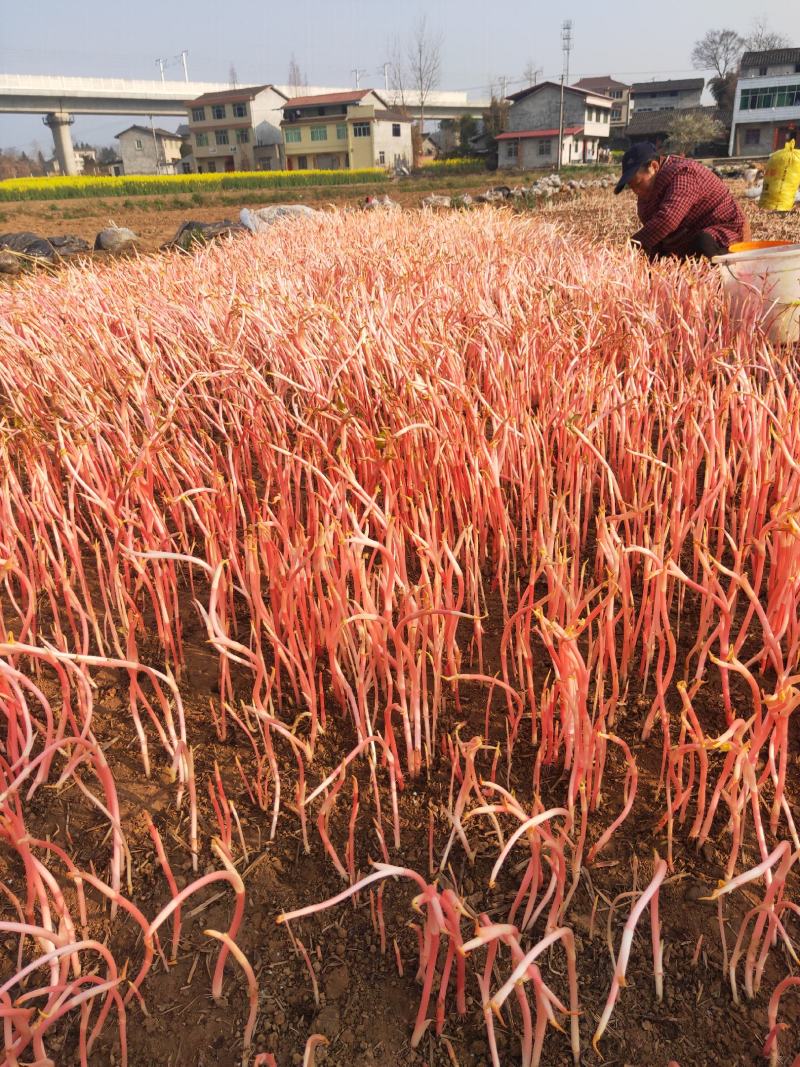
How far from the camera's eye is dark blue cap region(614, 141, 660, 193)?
15.2 ft

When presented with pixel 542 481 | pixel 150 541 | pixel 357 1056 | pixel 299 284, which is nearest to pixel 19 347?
pixel 299 284

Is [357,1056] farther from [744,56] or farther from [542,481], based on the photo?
[744,56]

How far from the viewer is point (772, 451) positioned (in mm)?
1823

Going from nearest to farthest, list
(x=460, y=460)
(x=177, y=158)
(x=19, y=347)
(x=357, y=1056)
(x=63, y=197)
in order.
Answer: (x=357, y=1056), (x=460, y=460), (x=19, y=347), (x=63, y=197), (x=177, y=158)

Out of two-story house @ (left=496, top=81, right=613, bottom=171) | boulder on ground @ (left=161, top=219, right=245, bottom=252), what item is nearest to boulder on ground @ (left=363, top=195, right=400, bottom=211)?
boulder on ground @ (left=161, top=219, right=245, bottom=252)

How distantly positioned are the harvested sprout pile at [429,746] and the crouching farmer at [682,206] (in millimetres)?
2862

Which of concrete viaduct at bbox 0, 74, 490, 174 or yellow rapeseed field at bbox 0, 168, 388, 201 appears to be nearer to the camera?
yellow rapeseed field at bbox 0, 168, 388, 201

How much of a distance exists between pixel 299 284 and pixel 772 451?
2799mm

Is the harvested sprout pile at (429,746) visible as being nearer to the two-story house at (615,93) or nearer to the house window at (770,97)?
the house window at (770,97)

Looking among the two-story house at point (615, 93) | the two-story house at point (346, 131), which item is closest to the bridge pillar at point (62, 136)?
the two-story house at point (346, 131)

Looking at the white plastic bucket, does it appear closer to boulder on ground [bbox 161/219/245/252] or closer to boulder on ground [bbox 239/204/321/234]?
A: boulder on ground [bbox 161/219/245/252]

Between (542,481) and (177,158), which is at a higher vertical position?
→ (177,158)

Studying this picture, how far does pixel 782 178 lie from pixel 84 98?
53.7m

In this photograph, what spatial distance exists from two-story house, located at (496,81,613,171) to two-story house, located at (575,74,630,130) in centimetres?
762
